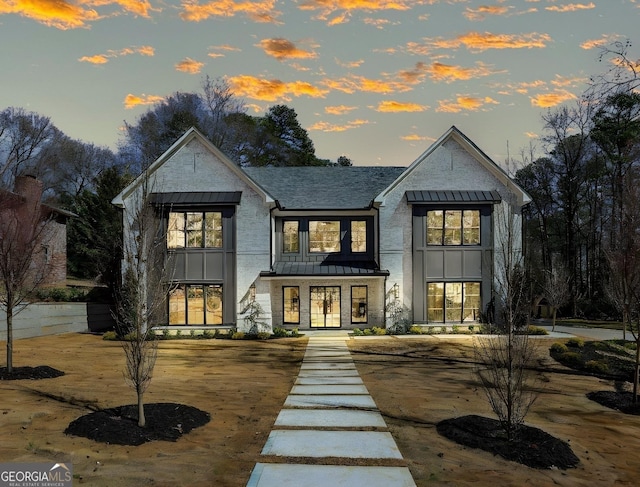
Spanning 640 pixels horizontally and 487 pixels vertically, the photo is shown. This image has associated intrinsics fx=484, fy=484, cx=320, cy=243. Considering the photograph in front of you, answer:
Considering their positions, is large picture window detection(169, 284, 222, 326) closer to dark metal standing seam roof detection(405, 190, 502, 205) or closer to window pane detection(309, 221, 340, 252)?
window pane detection(309, 221, 340, 252)

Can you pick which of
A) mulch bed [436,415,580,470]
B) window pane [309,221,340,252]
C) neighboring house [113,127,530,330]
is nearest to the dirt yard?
mulch bed [436,415,580,470]

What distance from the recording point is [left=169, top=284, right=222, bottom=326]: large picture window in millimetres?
23234

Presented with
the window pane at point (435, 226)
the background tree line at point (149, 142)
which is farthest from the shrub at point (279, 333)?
the background tree line at point (149, 142)

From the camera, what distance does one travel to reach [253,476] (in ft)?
22.5

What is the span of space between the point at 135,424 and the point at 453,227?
61.1 ft

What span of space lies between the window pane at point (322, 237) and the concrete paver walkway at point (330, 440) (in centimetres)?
1179

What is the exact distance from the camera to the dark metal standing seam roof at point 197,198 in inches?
898

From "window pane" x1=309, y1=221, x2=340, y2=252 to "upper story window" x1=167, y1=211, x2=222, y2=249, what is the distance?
4740mm

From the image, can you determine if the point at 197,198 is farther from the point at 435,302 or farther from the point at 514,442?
the point at 514,442

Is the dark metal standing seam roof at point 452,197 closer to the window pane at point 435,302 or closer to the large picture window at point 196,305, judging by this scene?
the window pane at point 435,302

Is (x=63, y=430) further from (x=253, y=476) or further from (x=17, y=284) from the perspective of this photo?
(x=17, y=284)

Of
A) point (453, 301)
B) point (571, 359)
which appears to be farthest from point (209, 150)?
point (571, 359)

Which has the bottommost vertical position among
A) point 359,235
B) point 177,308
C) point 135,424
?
point 135,424

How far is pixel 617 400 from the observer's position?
38.9 ft
